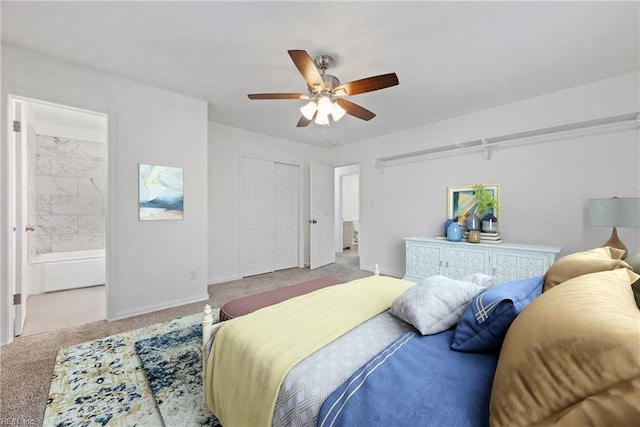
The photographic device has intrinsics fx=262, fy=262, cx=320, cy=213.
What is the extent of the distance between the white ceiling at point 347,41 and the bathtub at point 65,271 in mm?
2927

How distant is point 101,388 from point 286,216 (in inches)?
146

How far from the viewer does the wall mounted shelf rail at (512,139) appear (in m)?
2.70

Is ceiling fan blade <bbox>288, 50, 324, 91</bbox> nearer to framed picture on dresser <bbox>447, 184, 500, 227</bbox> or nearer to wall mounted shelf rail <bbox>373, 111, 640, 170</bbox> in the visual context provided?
wall mounted shelf rail <bbox>373, 111, 640, 170</bbox>

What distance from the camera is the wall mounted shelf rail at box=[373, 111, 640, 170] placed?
270cm

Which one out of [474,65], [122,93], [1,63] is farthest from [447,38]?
[1,63]

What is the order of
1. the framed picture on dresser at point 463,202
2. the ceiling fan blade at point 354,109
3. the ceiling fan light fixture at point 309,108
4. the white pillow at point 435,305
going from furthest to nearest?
1. the framed picture on dresser at point 463,202
2. the ceiling fan blade at point 354,109
3. the ceiling fan light fixture at point 309,108
4. the white pillow at point 435,305

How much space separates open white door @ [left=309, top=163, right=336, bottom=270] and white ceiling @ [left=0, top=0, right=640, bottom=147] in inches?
97.1

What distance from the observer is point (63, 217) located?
441cm

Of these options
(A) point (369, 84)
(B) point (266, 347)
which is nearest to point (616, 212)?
(A) point (369, 84)

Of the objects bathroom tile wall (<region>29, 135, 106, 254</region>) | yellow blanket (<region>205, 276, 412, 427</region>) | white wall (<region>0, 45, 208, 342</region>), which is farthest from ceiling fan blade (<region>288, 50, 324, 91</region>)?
bathroom tile wall (<region>29, 135, 106, 254</region>)

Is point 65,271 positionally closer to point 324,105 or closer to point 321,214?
point 321,214

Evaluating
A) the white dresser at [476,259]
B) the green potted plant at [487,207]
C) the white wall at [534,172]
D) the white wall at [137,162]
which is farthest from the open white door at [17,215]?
the green potted plant at [487,207]

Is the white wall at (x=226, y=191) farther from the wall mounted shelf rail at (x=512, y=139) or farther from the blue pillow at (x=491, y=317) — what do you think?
the blue pillow at (x=491, y=317)

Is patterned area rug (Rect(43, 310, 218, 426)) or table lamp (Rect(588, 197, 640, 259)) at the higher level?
table lamp (Rect(588, 197, 640, 259))
